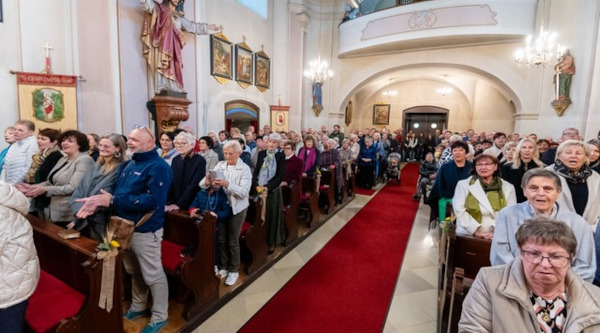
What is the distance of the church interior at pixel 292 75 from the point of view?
329cm

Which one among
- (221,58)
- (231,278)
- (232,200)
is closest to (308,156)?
(232,200)

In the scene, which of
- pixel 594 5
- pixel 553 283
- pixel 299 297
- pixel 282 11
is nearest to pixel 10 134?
pixel 299 297

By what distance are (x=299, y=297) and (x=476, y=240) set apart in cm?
168

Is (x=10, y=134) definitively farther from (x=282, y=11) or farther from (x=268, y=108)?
(x=282, y=11)

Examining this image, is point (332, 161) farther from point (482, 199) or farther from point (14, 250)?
point (14, 250)

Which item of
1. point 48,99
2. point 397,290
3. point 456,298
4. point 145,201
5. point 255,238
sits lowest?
point 397,290

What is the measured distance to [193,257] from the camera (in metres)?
2.39

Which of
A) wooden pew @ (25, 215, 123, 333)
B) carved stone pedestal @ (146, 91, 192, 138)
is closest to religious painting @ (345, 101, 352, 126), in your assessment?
carved stone pedestal @ (146, 91, 192, 138)

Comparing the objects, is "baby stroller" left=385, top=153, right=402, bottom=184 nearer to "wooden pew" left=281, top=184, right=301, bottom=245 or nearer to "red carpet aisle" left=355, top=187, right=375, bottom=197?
"red carpet aisle" left=355, top=187, right=375, bottom=197

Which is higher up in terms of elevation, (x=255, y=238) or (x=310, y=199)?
(x=310, y=199)

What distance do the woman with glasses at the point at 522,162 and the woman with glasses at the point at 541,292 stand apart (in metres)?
2.40

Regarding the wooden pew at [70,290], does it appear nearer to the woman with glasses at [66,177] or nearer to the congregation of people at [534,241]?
the woman with glasses at [66,177]

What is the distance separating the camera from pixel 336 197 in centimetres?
600

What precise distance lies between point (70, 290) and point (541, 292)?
2.59 m
